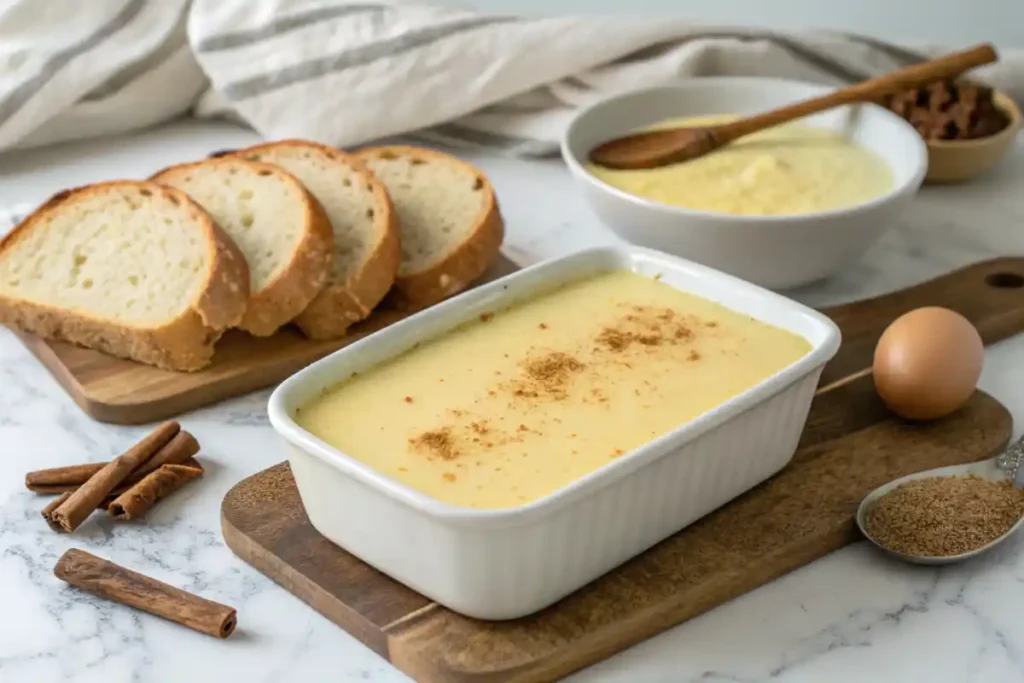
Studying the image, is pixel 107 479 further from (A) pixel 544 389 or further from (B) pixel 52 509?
(A) pixel 544 389

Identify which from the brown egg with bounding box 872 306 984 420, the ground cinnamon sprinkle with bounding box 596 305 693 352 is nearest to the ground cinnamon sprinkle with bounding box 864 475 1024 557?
the brown egg with bounding box 872 306 984 420

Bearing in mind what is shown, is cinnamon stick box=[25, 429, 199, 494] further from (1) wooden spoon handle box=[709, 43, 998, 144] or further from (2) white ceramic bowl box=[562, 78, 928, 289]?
(1) wooden spoon handle box=[709, 43, 998, 144]

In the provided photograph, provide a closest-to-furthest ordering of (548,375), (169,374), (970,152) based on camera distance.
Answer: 1. (548,375)
2. (169,374)
3. (970,152)

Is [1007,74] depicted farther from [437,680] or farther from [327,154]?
[437,680]

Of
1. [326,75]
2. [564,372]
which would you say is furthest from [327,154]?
[564,372]

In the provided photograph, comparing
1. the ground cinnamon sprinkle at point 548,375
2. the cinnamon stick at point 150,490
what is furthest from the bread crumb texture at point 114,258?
the ground cinnamon sprinkle at point 548,375

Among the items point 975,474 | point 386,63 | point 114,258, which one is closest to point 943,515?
point 975,474
